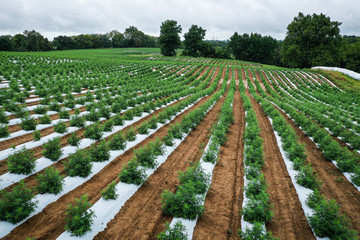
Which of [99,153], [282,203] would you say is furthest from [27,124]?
[282,203]

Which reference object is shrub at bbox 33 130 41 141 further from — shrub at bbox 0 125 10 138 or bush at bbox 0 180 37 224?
bush at bbox 0 180 37 224

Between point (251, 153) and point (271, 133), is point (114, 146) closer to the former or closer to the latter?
point (251, 153)

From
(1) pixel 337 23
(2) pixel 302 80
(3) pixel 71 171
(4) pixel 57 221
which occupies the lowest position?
(4) pixel 57 221

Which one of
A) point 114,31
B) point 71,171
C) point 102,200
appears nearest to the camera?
point 102,200

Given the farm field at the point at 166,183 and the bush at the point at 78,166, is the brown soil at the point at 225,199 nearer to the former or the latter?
the farm field at the point at 166,183

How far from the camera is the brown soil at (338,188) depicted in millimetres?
5195

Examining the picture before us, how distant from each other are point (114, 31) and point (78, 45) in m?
40.1

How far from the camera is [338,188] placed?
619cm

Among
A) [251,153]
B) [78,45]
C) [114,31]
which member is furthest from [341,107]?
[114,31]

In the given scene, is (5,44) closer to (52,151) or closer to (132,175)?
(52,151)

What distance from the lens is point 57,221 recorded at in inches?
160

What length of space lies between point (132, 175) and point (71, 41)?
400 feet

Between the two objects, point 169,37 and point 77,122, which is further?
point 169,37

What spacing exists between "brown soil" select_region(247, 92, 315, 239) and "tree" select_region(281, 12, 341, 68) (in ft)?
179
